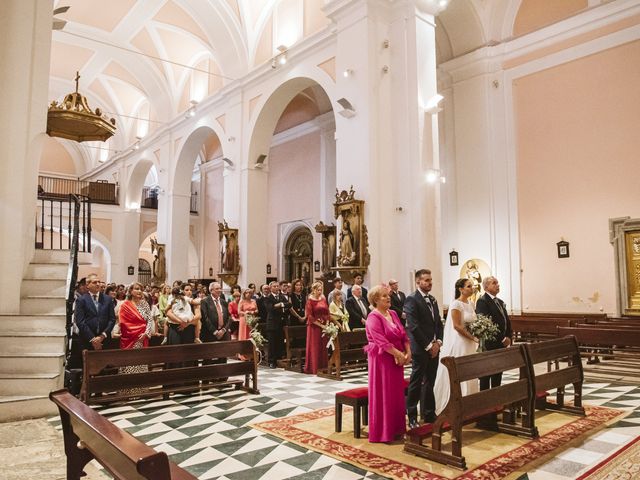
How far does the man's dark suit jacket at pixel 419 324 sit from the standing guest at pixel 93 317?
13.7 feet

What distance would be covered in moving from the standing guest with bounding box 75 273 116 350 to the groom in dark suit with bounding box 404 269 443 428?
4.17m

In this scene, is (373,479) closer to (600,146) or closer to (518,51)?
(600,146)

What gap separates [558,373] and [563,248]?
23.3ft

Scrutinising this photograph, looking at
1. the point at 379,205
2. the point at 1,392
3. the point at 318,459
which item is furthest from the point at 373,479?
the point at 379,205

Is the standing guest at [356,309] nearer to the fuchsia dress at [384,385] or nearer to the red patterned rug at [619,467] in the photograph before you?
the fuchsia dress at [384,385]

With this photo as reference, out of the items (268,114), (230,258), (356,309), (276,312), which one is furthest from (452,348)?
(268,114)

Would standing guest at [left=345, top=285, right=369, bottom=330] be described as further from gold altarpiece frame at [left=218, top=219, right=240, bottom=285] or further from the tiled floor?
gold altarpiece frame at [left=218, top=219, right=240, bottom=285]

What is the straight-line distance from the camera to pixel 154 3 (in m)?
14.7

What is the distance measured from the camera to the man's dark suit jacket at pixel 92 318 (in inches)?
263

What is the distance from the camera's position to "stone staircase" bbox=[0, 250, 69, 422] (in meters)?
5.59

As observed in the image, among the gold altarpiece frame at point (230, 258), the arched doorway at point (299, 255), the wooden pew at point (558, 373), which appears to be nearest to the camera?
the wooden pew at point (558, 373)

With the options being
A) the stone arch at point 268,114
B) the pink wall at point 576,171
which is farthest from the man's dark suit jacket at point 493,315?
the stone arch at point 268,114

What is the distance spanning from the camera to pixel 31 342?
20.1ft

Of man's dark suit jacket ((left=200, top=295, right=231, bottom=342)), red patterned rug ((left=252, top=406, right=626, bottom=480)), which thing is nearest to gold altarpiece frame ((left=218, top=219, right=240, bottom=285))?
man's dark suit jacket ((left=200, top=295, right=231, bottom=342))
